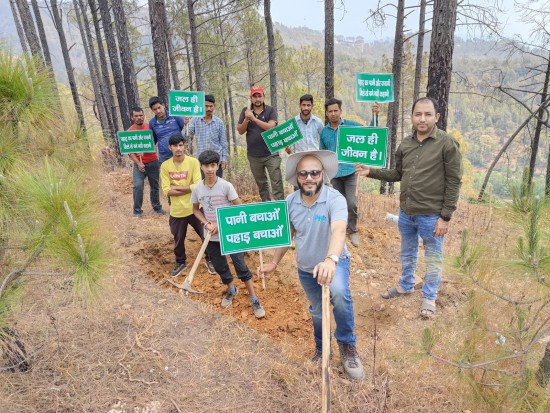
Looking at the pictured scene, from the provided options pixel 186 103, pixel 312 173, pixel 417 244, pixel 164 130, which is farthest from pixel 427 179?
pixel 164 130

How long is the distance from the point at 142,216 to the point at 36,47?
26.9ft

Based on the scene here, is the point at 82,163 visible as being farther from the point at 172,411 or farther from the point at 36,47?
the point at 36,47

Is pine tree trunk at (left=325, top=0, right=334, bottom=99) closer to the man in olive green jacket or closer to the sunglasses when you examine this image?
the man in olive green jacket

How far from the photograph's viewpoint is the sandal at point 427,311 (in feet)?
11.5

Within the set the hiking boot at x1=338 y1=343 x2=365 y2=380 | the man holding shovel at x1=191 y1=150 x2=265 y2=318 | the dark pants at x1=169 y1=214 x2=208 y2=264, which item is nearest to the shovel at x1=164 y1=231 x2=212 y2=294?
the man holding shovel at x1=191 y1=150 x2=265 y2=318

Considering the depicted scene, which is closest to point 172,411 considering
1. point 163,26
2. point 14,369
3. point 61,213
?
point 14,369

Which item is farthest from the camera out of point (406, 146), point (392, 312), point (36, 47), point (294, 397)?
point (36, 47)

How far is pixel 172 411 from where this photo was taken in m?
2.40

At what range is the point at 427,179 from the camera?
10.6 feet

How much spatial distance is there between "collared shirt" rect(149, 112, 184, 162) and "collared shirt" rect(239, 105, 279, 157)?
1095 mm

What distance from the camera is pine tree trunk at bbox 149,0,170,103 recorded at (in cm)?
638

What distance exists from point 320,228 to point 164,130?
12.7 ft

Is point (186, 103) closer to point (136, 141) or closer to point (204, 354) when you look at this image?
point (136, 141)

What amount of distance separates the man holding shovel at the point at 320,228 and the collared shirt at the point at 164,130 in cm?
341
